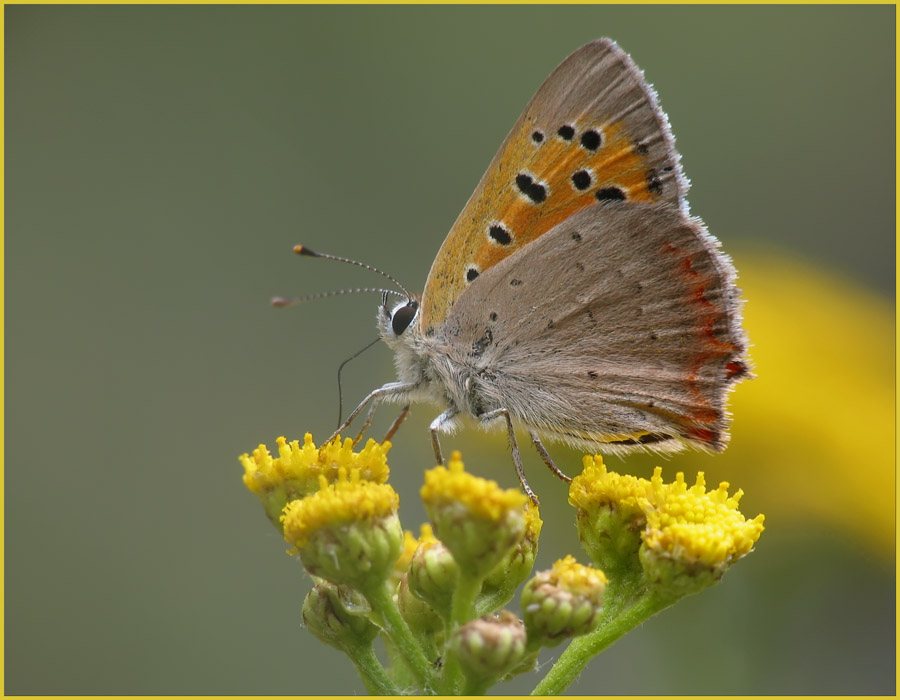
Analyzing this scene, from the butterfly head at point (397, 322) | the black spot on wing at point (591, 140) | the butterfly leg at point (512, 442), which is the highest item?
the black spot on wing at point (591, 140)

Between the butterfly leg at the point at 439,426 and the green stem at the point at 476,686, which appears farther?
the butterfly leg at the point at 439,426

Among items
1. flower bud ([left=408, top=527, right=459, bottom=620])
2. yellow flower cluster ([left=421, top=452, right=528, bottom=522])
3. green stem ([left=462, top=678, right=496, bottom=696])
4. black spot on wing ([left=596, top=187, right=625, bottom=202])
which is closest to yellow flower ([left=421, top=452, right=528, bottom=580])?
yellow flower cluster ([left=421, top=452, right=528, bottom=522])

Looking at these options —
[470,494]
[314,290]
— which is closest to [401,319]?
[470,494]

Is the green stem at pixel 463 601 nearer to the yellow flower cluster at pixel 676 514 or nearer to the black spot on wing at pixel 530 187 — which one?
the yellow flower cluster at pixel 676 514

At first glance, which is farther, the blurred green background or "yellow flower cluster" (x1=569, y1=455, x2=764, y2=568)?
the blurred green background

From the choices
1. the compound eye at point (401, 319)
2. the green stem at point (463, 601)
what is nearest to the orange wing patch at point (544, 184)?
the compound eye at point (401, 319)

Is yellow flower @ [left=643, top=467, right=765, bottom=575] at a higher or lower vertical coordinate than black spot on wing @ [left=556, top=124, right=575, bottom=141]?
lower

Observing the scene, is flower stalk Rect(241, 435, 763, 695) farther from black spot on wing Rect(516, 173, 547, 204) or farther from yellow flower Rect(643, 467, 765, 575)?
black spot on wing Rect(516, 173, 547, 204)
